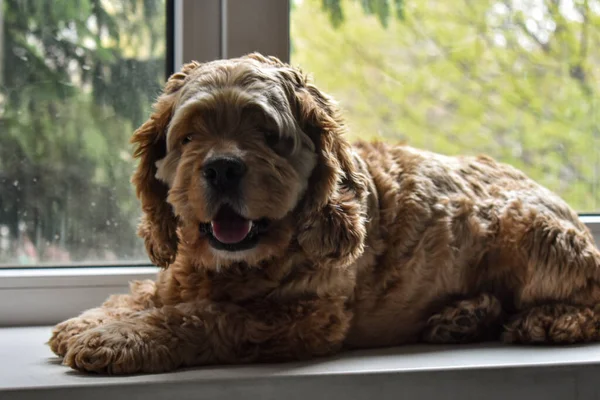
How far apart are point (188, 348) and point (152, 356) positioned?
0.09 metres

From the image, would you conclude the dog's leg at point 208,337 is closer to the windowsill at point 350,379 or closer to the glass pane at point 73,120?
the windowsill at point 350,379

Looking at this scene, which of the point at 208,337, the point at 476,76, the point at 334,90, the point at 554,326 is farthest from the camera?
the point at 476,76

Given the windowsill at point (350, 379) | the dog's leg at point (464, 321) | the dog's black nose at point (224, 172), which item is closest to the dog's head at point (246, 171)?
the dog's black nose at point (224, 172)

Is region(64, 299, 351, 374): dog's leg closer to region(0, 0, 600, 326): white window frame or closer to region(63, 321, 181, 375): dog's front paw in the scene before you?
region(63, 321, 181, 375): dog's front paw

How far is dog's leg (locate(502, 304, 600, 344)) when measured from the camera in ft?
6.27

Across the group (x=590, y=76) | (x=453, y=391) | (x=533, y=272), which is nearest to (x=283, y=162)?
(x=453, y=391)

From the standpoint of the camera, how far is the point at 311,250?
5.61ft

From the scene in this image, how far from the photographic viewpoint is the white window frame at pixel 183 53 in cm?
216

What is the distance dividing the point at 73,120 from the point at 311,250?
2.82 feet

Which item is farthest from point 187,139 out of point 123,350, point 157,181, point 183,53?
point 183,53

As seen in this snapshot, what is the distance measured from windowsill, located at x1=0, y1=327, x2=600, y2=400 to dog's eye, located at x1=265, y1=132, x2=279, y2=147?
447mm

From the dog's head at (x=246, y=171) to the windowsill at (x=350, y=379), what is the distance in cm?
23

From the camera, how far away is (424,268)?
194 cm

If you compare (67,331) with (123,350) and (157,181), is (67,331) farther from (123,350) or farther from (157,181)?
(157,181)
